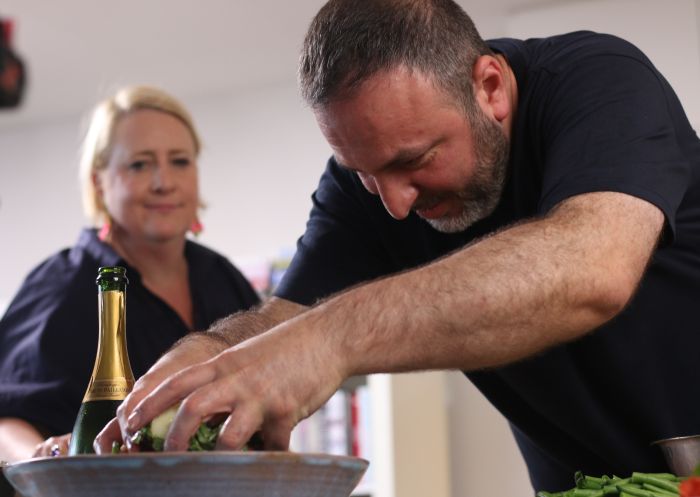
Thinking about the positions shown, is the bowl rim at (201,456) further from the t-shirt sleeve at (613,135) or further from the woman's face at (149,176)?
the woman's face at (149,176)

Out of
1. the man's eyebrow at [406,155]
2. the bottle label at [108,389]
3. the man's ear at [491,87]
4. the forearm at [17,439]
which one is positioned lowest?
the forearm at [17,439]

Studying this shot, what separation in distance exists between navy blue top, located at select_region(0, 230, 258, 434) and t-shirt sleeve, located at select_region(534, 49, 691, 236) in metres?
0.99

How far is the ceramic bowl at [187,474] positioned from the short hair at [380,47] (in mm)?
595

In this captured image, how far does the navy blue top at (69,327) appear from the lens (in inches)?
75.2

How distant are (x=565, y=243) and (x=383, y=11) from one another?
0.44 meters

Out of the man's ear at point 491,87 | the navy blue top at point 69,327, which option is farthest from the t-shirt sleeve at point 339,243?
the navy blue top at point 69,327

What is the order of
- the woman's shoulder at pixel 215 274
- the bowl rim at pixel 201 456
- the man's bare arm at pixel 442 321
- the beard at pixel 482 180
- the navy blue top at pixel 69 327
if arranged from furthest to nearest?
the woman's shoulder at pixel 215 274
the navy blue top at pixel 69 327
the beard at pixel 482 180
the man's bare arm at pixel 442 321
the bowl rim at pixel 201 456

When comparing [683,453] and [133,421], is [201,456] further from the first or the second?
[683,453]

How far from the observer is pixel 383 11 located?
1276 mm

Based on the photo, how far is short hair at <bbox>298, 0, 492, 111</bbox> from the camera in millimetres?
→ 1243

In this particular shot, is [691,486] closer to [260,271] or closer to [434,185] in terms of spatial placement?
[434,185]

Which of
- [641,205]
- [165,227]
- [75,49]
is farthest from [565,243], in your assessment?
[75,49]

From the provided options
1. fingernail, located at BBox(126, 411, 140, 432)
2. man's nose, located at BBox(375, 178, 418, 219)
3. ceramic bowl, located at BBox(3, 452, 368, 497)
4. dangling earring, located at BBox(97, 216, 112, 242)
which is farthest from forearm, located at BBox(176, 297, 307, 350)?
dangling earring, located at BBox(97, 216, 112, 242)

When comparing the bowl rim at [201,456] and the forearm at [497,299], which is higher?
the forearm at [497,299]
